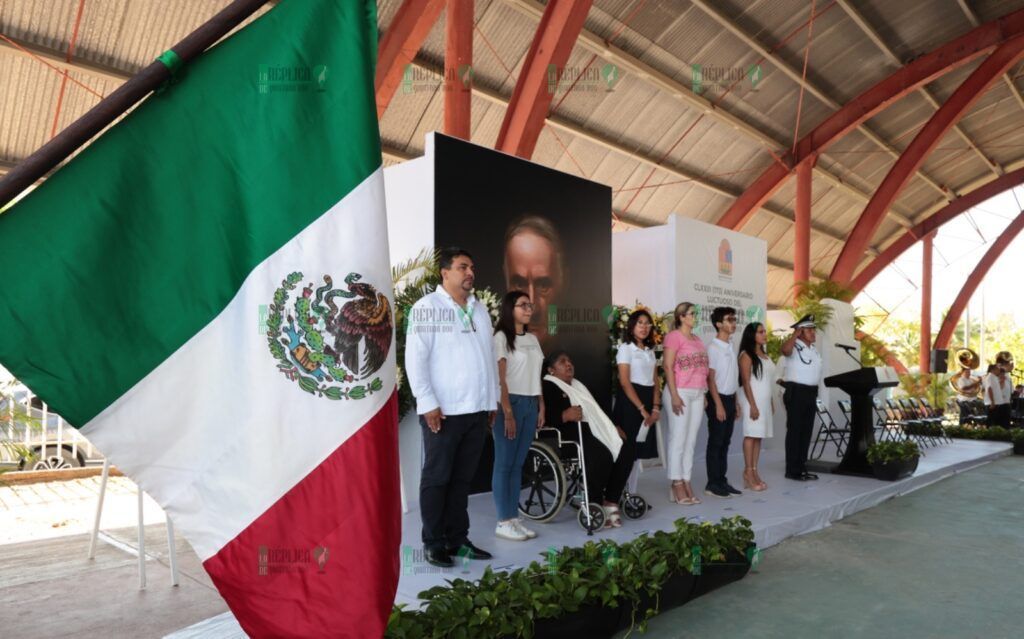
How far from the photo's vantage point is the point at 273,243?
4.42 feet

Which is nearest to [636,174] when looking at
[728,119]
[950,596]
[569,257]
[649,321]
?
[728,119]

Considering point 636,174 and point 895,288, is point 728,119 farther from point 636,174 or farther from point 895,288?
point 895,288

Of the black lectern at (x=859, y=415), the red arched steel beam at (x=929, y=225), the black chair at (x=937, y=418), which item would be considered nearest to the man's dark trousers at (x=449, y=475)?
the black lectern at (x=859, y=415)

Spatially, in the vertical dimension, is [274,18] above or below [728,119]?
below

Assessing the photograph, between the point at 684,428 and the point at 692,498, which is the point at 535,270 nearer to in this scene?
the point at 684,428

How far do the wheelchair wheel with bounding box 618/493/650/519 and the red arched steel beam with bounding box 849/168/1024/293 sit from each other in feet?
64.4

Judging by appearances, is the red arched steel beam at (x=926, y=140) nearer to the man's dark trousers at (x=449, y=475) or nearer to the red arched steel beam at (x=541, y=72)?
the red arched steel beam at (x=541, y=72)

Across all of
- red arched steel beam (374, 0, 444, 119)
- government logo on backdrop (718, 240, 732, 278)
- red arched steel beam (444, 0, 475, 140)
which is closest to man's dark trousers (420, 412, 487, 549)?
red arched steel beam (444, 0, 475, 140)

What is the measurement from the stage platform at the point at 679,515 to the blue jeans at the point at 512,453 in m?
0.22

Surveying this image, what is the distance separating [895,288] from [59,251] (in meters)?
29.5

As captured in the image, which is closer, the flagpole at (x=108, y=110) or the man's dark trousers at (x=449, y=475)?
the flagpole at (x=108, y=110)

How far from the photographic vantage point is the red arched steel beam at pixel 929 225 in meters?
22.1

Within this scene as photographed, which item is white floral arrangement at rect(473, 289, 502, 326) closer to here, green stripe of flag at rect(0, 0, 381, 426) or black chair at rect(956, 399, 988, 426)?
green stripe of flag at rect(0, 0, 381, 426)

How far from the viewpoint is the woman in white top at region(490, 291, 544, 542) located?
13.7ft
